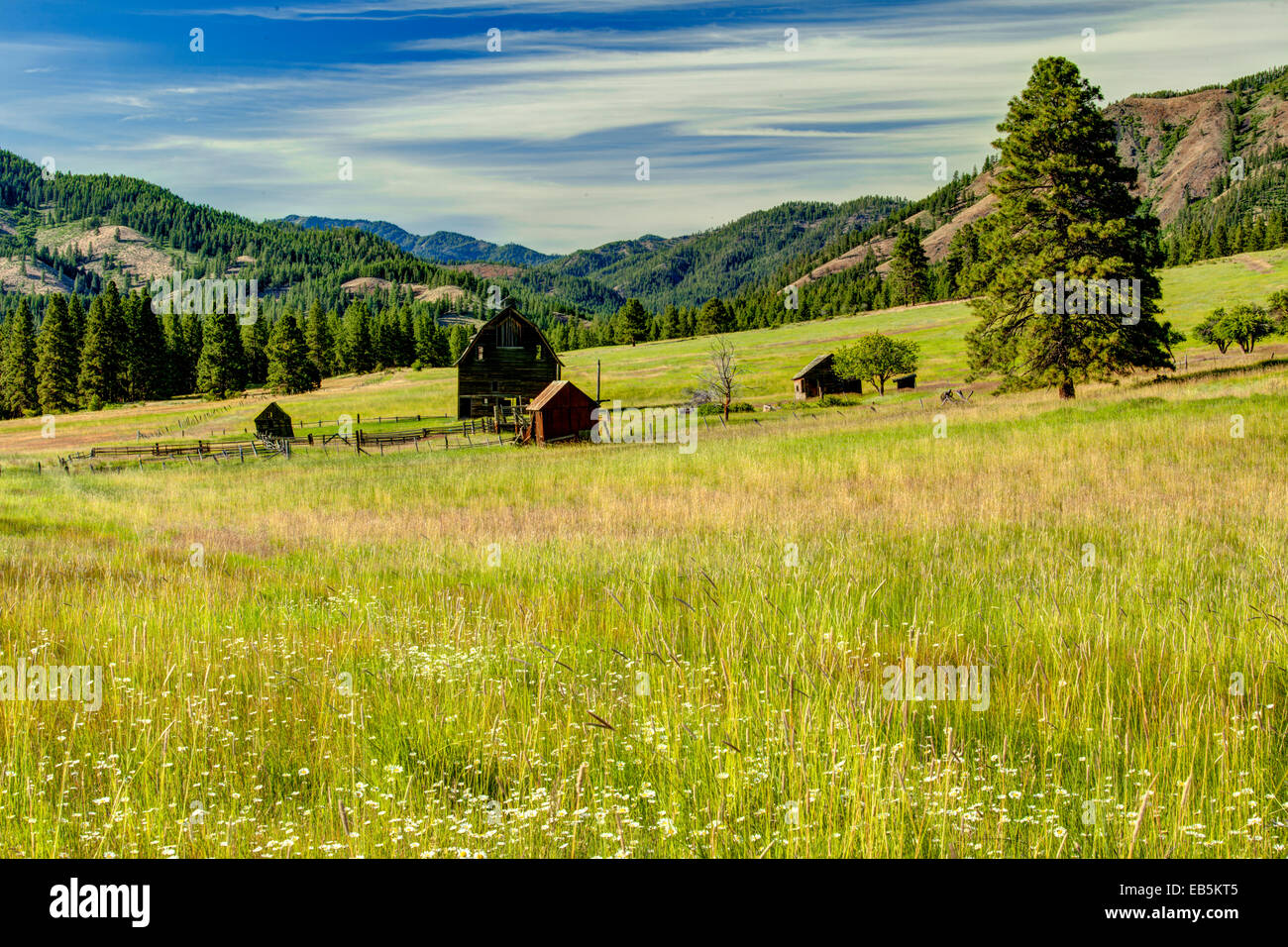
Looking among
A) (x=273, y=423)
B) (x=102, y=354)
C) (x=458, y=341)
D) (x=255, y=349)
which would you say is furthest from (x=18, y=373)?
(x=458, y=341)

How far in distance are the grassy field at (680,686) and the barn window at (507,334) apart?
5070cm

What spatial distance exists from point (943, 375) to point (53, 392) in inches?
3969

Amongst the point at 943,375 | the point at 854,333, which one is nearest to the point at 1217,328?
the point at 943,375

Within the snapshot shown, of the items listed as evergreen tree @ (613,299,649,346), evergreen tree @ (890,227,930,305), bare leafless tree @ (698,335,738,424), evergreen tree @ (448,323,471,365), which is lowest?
bare leafless tree @ (698,335,738,424)

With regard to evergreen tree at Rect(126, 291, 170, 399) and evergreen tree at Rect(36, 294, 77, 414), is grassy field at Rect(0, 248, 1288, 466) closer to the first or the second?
evergreen tree at Rect(36, 294, 77, 414)

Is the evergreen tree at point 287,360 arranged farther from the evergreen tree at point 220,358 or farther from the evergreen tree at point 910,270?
the evergreen tree at point 910,270

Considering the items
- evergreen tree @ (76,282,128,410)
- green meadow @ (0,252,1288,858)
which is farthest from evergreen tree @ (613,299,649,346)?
green meadow @ (0,252,1288,858)

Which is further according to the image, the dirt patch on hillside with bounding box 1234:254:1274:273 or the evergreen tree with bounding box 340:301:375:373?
the evergreen tree with bounding box 340:301:375:373

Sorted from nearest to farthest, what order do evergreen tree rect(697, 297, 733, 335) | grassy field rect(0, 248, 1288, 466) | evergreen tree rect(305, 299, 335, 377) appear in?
grassy field rect(0, 248, 1288, 466)
evergreen tree rect(305, 299, 335, 377)
evergreen tree rect(697, 297, 733, 335)

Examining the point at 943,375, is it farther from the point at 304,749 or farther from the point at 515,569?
the point at 304,749

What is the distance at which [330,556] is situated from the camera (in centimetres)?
1041

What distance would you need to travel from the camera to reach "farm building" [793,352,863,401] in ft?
251

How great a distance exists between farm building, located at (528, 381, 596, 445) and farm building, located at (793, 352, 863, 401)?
3472 centimetres

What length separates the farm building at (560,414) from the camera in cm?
4641
